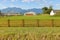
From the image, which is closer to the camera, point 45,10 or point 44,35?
point 44,35

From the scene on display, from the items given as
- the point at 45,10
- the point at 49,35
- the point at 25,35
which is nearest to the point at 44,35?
the point at 49,35

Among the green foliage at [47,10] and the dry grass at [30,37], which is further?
the green foliage at [47,10]

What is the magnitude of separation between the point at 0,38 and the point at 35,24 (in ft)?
37.2

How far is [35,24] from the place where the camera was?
22.9m

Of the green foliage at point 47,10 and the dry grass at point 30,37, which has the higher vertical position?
the dry grass at point 30,37

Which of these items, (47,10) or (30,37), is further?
(47,10)

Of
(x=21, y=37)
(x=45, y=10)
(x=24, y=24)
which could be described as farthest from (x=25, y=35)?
(x=45, y=10)

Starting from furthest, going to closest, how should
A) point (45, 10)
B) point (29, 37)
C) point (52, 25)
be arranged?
point (45, 10)
point (52, 25)
point (29, 37)

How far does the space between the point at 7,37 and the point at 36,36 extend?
1.79 meters

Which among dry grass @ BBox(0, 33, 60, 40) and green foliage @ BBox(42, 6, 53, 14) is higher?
dry grass @ BBox(0, 33, 60, 40)

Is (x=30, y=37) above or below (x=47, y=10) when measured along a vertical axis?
above

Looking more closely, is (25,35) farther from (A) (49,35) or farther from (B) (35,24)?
(B) (35,24)

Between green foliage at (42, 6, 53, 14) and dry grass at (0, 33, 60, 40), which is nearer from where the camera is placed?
dry grass at (0, 33, 60, 40)

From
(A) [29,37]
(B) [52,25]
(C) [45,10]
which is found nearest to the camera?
(A) [29,37]
